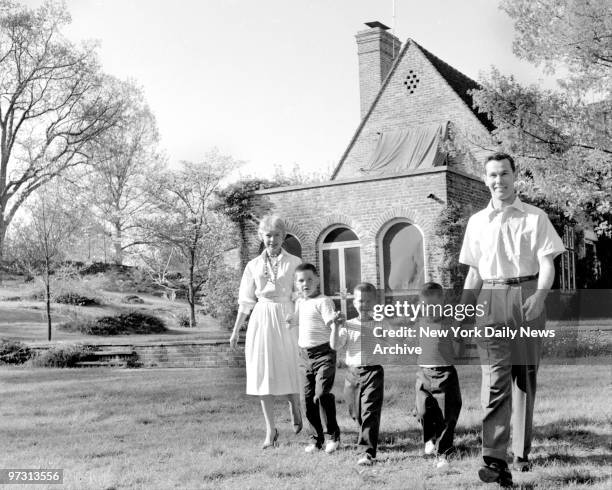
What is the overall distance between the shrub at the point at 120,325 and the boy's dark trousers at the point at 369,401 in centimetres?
1723

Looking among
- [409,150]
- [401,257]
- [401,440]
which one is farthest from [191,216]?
[401,440]

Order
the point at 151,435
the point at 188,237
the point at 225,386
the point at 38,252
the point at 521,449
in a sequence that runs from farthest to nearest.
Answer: the point at 188,237
the point at 38,252
the point at 225,386
the point at 151,435
the point at 521,449

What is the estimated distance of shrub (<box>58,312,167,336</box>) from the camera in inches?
835

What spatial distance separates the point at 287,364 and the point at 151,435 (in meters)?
1.48

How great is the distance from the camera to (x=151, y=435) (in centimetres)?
639

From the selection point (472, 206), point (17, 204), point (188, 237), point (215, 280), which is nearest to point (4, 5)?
point (17, 204)

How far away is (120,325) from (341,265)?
798 cm

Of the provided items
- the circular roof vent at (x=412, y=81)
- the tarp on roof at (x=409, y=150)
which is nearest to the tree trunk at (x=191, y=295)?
the tarp on roof at (x=409, y=150)

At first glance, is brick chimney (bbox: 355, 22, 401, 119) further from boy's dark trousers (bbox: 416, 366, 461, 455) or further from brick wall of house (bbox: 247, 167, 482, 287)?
boy's dark trousers (bbox: 416, 366, 461, 455)

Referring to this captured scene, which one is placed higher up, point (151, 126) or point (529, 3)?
point (151, 126)

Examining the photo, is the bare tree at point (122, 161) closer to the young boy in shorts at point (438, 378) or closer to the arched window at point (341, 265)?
the arched window at point (341, 265)

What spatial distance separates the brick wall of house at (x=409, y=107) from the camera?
22.0 m

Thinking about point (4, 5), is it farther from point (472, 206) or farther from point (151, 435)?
point (151, 435)

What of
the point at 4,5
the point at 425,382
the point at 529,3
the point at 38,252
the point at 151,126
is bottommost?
the point at 425,382
